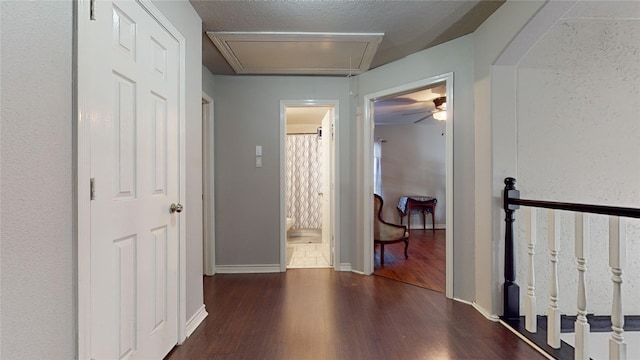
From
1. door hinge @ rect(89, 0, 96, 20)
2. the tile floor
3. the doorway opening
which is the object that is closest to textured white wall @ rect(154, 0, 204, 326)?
door hinge @ rect(89, 0, 96, 20)

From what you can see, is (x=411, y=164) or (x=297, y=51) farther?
(x=411, y=164)

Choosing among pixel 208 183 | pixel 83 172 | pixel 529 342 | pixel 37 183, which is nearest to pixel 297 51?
pixel 208 183

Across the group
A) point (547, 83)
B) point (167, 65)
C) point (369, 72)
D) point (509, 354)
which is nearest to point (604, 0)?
point (547, 83)

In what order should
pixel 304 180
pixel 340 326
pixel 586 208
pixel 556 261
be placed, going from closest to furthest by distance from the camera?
pixel 586 208, pixel 556 261, pixel 340 326, pixel 304 180

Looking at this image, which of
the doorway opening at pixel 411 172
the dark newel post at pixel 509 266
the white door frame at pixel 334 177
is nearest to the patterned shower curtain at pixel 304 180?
the doorway opening at pixel 411 172

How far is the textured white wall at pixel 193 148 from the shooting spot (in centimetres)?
195

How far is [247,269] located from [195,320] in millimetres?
1240

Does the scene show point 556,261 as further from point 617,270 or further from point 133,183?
point 133,183

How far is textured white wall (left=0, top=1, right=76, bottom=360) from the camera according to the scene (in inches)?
34.1

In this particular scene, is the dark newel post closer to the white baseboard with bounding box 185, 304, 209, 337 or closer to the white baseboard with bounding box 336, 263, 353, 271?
the white baseboard with bounding box 336, 263, 353, 271

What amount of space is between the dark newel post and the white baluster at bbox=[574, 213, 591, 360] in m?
0.55

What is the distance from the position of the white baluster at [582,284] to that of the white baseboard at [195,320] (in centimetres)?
227

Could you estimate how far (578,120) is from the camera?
2182 millimetres

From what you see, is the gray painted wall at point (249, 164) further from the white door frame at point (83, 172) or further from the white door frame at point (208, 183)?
the white door frame at point (83, 172)
